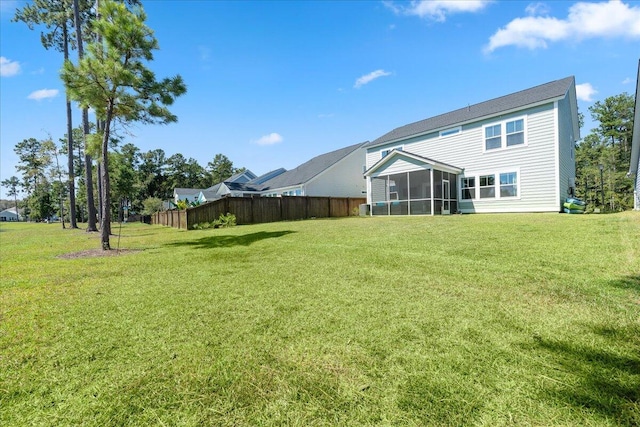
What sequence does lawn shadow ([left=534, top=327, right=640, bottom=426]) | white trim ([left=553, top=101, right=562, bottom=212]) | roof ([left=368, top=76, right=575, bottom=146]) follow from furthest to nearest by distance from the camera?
roof ([left=368, top=76, right=575, bottom=146])
white trim ([left=553, top=101, right=562, bottom=212])
lawn shadow ([left=534, top=327, right=640, bottom=426])

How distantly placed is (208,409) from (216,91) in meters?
15.3

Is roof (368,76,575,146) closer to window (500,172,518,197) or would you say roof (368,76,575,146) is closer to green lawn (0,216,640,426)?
window (500,172,518,197)

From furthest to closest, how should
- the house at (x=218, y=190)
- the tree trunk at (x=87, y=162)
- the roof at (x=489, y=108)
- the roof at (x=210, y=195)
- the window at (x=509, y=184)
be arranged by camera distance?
the roof at (x=210, y=195)
the house at (x=218, y=190)
the tree trunk at (x=87, y=162)
the window at (x=509, y=184)
the roof at (x=489, y=108)

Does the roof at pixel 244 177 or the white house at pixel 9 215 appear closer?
the roof at pixel 244 177

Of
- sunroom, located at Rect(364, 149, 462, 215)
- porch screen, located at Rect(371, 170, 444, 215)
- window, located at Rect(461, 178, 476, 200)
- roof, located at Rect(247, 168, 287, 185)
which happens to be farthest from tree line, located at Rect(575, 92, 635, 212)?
roof, located at Rect(247, 168, 287, 185)

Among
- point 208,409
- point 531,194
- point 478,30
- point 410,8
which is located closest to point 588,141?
point 531,194

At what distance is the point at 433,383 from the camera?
1829mm

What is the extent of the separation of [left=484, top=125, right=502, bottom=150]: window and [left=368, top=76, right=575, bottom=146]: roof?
78 centimetres

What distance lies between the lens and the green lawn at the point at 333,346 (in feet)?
5.36

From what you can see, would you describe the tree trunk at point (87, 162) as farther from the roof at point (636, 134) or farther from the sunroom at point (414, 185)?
the roof at point (636, 134)

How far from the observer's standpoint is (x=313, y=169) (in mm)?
26484

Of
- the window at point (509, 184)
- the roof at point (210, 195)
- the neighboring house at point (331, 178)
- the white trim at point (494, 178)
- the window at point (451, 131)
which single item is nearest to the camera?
the white trim at point (494, 178)

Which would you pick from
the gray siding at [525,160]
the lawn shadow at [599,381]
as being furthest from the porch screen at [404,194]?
the lawn shadow at [599,381]

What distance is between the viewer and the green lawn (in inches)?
64.3
